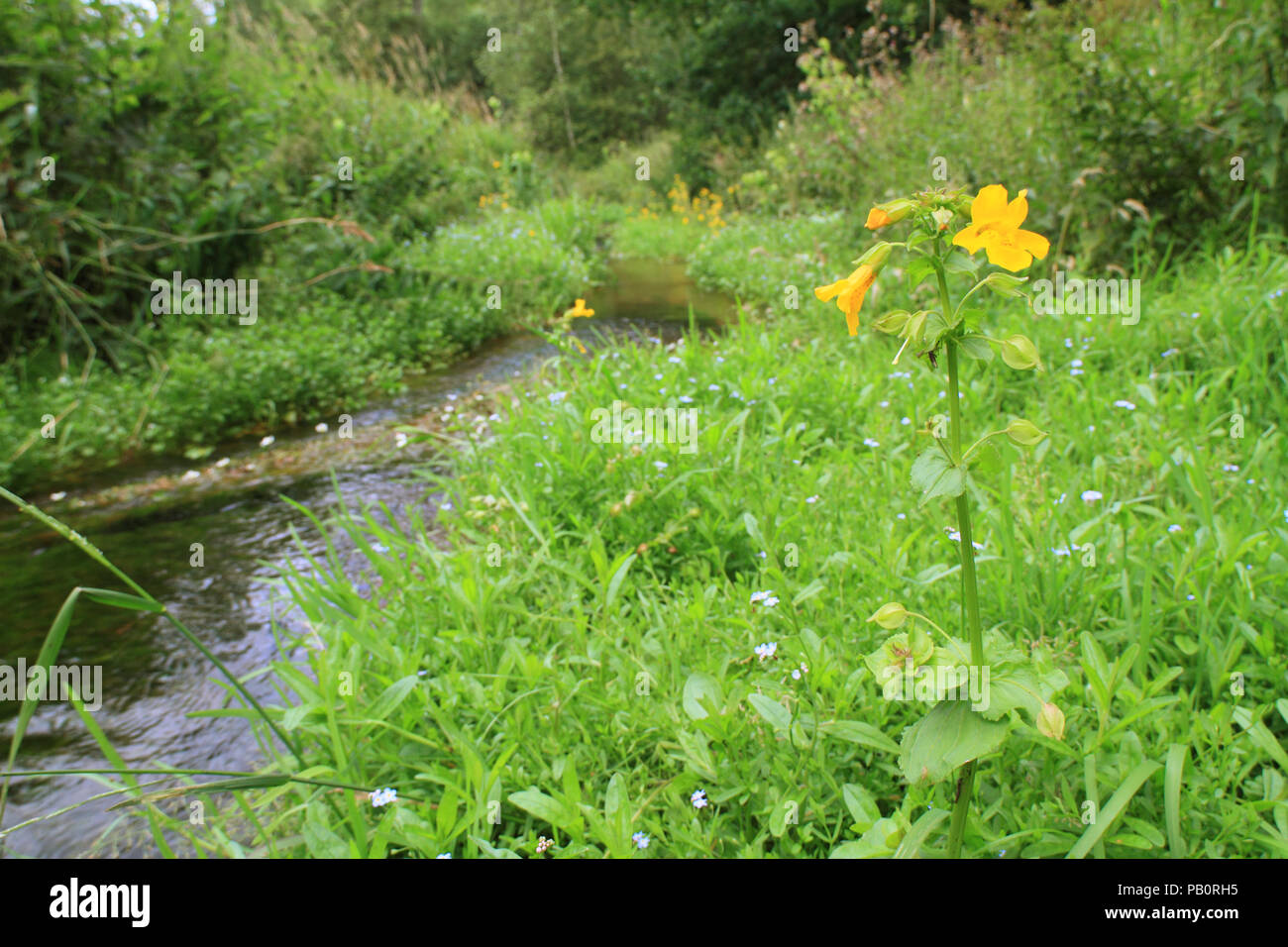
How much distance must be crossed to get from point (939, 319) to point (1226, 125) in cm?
348

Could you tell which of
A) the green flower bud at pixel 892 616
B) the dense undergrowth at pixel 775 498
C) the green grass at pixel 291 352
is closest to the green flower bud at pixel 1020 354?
the green flower bud at pixel 892 616

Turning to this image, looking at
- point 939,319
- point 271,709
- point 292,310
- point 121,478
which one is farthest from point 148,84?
point 939,319

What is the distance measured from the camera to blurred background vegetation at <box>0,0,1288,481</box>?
3.63 m

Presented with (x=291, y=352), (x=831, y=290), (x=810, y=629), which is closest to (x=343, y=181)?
(x=291, y=352)

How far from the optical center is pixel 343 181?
627 centimetres

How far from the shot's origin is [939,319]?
92cm

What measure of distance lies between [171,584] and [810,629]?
7.64ft

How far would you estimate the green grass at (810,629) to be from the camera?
1320 millimetres

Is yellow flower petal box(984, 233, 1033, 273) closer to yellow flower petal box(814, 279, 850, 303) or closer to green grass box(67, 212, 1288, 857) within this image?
yellow flower petal box(814, 279, 850, 303)

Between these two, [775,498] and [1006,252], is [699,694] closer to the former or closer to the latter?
[775,498]

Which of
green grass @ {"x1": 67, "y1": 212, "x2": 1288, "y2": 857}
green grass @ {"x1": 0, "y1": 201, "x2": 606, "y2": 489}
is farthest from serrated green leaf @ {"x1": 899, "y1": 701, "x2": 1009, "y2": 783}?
green grass @ {"x1": 0, "y1": 201, "x2": 606, "y2": 489}

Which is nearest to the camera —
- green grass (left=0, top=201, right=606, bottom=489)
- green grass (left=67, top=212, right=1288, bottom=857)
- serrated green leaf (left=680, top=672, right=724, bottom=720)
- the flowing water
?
green grass (left=67, top=212, right=1288, bottom=857)

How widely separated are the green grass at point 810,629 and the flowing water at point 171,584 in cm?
33

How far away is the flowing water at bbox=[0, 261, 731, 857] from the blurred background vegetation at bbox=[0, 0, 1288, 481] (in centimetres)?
59
